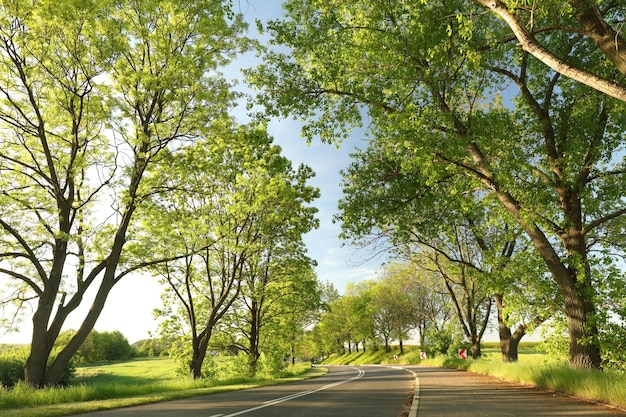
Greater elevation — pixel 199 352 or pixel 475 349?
pixel 199 352

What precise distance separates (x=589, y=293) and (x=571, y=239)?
1.59m

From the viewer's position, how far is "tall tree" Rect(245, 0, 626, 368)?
10.4 m

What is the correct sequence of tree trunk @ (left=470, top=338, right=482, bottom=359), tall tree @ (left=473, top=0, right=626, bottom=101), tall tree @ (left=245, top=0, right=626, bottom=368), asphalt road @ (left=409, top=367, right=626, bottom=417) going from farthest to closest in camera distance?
1. tree trunk @ (left=470, top=338, right=482, bottom=359)
2. tall tree @ (left=245, top=0, right=626, bottom=368)
3. asphalt road @ (left=409, top=367, right=626, bottom=417)
4. tall tree @ (left=473, top=0, right=626, bottom=101)

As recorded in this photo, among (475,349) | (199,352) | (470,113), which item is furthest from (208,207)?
(475,349)

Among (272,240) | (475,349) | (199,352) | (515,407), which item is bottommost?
(475,349)

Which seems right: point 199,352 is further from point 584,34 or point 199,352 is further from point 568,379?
point 584,34

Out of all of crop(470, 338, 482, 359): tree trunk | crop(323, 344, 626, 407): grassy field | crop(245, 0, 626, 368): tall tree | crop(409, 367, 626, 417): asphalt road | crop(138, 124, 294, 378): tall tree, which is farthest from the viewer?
crop(470, 338, 482, 359): tree trunk

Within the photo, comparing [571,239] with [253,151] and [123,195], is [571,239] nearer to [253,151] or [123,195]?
[253,151]

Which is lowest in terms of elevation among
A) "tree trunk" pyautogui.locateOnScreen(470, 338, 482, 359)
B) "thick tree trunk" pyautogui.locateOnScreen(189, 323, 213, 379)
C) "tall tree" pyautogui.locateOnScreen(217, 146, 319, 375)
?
"tree trunk" pyautogui.locateOnScreen(470, 338, 482, 359)

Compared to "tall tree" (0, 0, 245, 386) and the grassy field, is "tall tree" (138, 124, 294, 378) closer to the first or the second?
"tall tree" (0, 0, 245, 386)

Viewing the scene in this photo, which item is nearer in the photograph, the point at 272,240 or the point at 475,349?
the point at 272,240

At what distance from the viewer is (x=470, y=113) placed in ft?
38.3

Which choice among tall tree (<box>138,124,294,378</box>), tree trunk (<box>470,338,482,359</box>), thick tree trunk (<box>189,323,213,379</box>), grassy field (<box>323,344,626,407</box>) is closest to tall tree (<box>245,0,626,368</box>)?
grassy field (<box>323,344,626,407</box>)

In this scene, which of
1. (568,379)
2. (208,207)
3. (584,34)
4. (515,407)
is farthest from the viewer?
(208,207)
